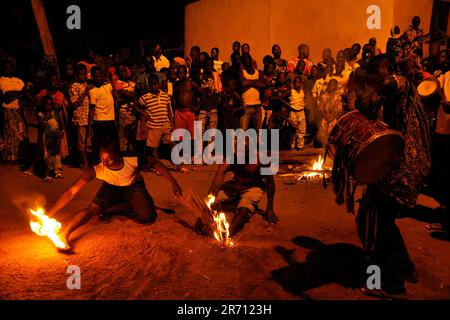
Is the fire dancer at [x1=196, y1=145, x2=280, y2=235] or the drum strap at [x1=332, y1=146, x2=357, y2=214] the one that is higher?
the drum strap at [x1=332, y1=146, x2=357, y2=214]

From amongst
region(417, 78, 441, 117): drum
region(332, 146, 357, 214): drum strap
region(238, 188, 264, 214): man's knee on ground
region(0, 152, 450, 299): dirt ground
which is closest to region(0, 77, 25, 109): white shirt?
region(0, 152, 450, 299): dirt ground

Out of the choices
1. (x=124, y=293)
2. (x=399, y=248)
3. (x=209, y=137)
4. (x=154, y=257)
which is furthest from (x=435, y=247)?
(x=209, y=137)

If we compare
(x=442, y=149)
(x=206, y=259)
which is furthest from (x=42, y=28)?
(x=442, y=149)

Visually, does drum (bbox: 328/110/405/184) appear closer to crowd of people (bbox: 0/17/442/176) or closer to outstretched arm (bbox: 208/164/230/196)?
outstretched arm (bbox: 208/164/230/196)

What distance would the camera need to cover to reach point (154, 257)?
206 inches

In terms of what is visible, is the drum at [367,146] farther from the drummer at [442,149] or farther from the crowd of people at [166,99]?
the crowd of people at [166,99]

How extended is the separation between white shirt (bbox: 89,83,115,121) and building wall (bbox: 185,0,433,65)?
17.8 feet

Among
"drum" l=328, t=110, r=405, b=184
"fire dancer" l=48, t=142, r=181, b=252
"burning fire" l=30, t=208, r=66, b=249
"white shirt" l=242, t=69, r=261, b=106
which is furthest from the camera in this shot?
"white shirt" l=242, t=69, r=261, b=106

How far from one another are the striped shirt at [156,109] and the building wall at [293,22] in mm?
4798

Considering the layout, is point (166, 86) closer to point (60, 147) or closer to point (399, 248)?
point (60, 147)

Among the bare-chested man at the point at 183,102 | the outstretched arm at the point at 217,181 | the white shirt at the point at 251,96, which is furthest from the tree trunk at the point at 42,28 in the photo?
the outstretched arm at the point at 217,181

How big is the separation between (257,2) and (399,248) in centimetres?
1021

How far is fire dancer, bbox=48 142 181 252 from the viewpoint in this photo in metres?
5.92

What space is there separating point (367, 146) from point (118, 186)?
346 centimetres
